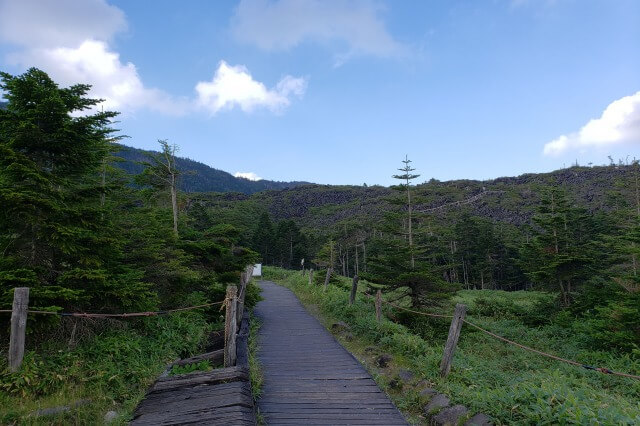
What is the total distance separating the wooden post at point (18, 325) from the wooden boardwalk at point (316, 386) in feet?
12.1

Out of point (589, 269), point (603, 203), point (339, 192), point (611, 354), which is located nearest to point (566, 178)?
point (603, 203)

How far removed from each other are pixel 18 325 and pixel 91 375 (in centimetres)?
140

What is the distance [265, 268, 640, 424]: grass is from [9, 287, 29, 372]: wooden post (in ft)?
19.5

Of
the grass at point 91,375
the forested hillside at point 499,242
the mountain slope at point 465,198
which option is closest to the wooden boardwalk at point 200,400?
the grass at point 91,375

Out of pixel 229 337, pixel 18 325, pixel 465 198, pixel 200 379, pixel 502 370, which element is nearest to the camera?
pixel 18 325

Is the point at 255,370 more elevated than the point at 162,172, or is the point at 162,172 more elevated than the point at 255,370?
the point at 162,172

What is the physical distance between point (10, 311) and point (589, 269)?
20091 mm

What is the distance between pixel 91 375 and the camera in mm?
6219

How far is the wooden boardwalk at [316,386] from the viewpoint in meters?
5.68

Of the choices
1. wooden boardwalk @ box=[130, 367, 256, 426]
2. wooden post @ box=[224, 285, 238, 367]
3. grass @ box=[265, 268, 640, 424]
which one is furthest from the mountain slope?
wooden boardwalk @ box=[130, 367, 256, 426]

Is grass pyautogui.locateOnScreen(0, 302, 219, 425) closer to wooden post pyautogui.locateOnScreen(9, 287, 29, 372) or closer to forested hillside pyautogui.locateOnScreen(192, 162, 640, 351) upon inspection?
wooden post pyautogui.locateOnScreen(9, 287, 29, 372)

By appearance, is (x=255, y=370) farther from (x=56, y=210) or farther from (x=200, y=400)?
(x=56, y=210)

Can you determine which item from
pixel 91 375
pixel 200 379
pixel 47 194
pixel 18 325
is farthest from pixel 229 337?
pixel 47 194

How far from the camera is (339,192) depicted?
17338cm
